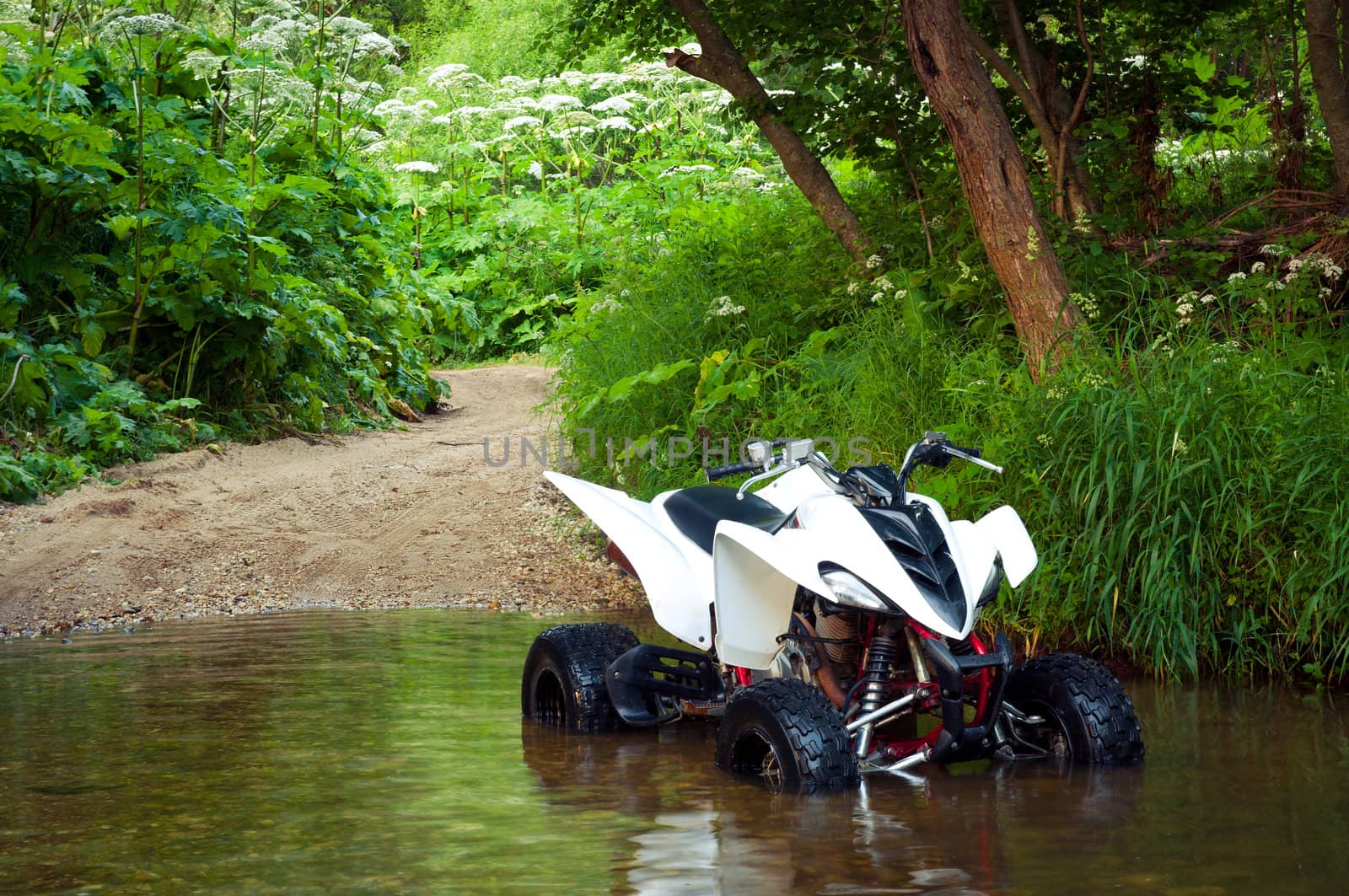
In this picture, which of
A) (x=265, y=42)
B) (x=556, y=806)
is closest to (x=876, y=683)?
(x=556, y=806)

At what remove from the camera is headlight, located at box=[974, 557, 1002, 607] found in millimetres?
4484

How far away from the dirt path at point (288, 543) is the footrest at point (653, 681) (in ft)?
11.3

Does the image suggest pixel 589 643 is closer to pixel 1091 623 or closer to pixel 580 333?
pixel 1091 623

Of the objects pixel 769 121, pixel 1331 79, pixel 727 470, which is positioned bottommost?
pixel 727 470

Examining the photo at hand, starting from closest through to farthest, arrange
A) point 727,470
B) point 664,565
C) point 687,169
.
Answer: point 727,470 < point 664,565 < point 687,169

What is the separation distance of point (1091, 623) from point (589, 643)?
2425mm

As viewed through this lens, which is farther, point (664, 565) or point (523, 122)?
point (523, 122)

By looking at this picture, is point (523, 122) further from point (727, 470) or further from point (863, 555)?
point (863, 555)

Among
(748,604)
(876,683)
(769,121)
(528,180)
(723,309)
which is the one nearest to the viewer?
(876,683)

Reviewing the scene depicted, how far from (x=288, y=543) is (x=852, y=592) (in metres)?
6.31

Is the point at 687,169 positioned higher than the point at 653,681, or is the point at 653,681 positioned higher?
the point at 687,169

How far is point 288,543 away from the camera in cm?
978

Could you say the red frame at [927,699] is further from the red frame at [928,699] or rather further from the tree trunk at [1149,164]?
the tree trunk at [1149,164]

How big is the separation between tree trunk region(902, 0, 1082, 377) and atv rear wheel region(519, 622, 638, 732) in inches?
141
